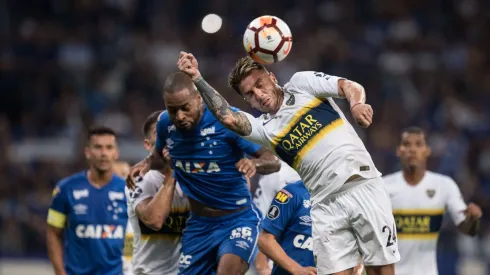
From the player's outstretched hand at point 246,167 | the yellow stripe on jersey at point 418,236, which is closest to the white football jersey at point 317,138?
the player's outstretched hand at point 246,167

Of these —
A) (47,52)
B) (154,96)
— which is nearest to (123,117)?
(154,96)

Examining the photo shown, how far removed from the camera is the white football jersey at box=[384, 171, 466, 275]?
938 cm

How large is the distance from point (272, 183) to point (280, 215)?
1.24 metres

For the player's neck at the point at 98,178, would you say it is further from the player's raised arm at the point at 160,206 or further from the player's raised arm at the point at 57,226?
the player's raised arm at the point at 160,206

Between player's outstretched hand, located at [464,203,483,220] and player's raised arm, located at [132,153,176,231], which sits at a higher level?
player's raised arm, located at [132,153,176,231]

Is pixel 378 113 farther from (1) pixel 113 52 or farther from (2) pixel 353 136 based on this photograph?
(2) pixel 353 136

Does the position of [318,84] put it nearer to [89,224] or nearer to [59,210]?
[89,224]

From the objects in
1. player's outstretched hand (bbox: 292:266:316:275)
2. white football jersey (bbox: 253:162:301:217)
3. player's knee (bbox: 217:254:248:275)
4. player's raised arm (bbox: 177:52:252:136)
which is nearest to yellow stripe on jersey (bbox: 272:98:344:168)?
player's raised arm (bbox: 177:52:252:136)

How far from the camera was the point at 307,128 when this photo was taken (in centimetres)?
666

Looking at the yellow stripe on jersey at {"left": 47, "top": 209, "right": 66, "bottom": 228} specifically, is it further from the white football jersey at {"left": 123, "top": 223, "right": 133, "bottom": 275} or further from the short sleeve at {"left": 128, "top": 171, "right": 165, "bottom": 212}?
the short sleeve at {"left": 128, "top": 171, "right": 165, "bottom": 212}

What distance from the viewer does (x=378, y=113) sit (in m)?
16.4

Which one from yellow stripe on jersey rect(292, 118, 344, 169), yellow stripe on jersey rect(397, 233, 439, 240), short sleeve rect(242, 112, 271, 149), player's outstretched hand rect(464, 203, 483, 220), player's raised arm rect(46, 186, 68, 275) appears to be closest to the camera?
yellow stripe on jersey rect(292, 118, 344, 169)

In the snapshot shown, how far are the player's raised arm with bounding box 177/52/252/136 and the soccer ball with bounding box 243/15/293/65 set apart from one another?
42cm

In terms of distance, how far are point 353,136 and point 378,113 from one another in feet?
32.5
